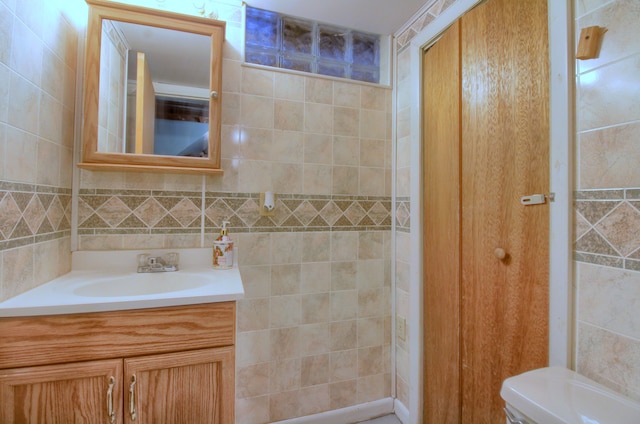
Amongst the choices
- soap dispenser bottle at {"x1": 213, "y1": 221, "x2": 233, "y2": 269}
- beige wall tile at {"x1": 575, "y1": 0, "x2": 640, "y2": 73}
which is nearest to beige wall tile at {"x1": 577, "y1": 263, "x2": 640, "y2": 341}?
beige wall tile at {"x1": 575, "y1": 0, "x2": 640, "y2": 73}

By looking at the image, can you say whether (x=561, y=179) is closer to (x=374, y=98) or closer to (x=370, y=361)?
(x=374, y=98)

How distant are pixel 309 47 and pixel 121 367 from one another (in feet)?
5.40

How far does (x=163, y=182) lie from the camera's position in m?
1.29

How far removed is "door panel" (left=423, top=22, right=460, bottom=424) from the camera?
1212mm

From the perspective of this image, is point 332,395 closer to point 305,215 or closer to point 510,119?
point 305,215

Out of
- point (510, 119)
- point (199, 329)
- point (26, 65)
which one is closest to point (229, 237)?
point (199, 329)

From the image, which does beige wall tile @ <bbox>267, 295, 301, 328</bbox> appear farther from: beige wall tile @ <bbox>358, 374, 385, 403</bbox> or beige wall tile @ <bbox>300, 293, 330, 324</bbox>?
beige wall tile @ <bbox>358, 374, 385, 403</bbox>

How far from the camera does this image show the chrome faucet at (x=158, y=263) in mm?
1213

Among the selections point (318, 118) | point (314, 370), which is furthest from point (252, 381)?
point (318, 118)

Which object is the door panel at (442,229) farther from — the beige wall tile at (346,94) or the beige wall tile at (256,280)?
the beige wall tile at (256,280)

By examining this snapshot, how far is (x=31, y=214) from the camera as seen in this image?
950 mm

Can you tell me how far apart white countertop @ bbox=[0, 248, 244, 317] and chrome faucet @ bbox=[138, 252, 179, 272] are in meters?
0.03

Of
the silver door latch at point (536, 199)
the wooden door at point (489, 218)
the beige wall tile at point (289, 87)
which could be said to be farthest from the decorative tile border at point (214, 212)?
the silver door latch at point (536, 199)

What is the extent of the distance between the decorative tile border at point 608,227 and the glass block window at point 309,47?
1244 mm
